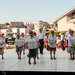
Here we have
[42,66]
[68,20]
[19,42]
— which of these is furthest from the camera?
[68,20]

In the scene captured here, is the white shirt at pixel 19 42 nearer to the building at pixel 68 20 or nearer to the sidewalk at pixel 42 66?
the sidewalk at pixel 42 66

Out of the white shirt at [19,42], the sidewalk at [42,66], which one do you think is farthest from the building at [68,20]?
the sidewalk at [42,66]

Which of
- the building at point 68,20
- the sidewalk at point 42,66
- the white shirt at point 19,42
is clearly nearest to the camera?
the sidewalk at point 42,66

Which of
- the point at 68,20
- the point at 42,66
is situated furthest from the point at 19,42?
the point at 68,20

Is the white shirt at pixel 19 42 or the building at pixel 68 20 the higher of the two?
the building at pixel 68 20

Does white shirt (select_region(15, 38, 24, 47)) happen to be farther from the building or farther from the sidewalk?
the building

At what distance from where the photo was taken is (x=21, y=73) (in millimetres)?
6207

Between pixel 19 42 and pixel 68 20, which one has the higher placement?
pixel 68 20

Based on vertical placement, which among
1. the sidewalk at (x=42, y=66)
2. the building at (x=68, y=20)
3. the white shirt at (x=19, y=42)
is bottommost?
the sidewalk at (x=42, y=66)

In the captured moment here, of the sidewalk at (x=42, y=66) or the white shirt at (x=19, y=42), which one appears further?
the white shirt at (x=19, y=42)

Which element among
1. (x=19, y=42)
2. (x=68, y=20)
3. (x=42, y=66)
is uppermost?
(x=68, y=20)

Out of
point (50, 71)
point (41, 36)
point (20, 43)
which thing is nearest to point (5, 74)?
point (50, 71)

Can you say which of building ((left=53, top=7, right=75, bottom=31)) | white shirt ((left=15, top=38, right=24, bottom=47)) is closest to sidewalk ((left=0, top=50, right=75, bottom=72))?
white shirt ((left=15, top=38, right=24, bottom=47))

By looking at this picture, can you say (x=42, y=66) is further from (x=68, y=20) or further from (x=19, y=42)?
(x=68, y=20)
